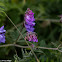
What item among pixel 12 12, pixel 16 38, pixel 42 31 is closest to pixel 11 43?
pixel 16 38

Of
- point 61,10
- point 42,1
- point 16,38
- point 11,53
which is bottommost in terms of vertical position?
point 11,53

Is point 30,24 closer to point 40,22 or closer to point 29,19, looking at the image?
point 29,19

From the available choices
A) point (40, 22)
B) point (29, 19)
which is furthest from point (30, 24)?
point (40, 22)

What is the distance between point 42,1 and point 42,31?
483mm

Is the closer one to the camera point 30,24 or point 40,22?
point 30,24

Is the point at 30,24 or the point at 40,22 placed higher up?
the point at 30,24

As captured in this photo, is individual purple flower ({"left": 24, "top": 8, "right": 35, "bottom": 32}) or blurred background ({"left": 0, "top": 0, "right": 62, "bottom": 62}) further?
blurred background ({"left": 0, "top": 0, "right": 62, "bottom": 62})

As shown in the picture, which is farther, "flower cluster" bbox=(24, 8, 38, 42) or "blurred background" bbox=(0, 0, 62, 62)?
"blurred background" bbox=(0, 0, 62, 62)

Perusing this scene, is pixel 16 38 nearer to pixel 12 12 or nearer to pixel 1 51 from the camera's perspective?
pixel 1 51

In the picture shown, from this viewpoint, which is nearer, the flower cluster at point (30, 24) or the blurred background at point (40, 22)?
the flower cluster at point (30, 24)

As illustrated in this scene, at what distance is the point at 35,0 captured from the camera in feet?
6.66

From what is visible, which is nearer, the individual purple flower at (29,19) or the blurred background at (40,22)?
the individual purple flower at (29,19)

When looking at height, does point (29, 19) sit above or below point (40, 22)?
above

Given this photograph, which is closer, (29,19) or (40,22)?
(29,19)
